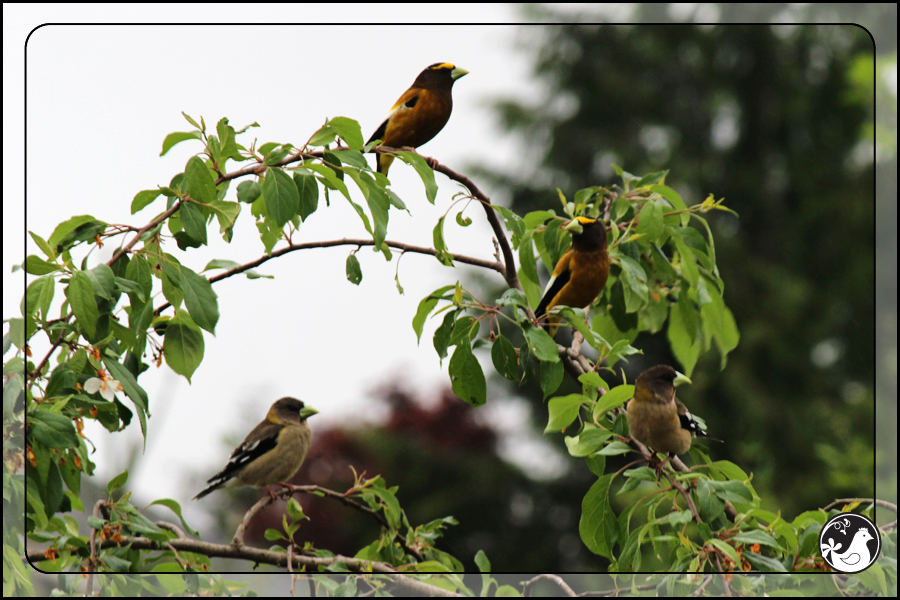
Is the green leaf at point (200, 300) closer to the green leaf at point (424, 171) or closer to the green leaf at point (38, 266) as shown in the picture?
the green leaf at point (38, 266)

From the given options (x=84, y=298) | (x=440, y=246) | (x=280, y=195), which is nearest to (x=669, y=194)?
(x=440, y=246)

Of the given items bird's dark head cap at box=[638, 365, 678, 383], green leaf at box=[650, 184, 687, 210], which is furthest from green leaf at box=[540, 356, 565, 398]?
green leaf at box=[650, 184, 687, 210]

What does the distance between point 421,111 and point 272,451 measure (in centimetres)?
59

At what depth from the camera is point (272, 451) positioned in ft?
3.53

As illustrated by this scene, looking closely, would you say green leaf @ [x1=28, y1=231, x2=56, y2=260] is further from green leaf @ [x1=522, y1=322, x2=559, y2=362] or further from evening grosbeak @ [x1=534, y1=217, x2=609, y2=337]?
evening grosbeak @ [x1=534, y1=217, x2=609, y2=337]

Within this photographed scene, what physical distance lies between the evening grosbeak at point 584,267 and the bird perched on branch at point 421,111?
0.28 m

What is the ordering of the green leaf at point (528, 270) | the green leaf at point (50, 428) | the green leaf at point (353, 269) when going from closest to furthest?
1. the green leaf at point (50, 428)
2. the green leaf at point (353, 269)
3. the green leaf at point (528, 270)

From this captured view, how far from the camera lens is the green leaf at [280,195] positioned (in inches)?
31.7

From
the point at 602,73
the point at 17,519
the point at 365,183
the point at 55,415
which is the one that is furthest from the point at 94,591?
the point at 602,73

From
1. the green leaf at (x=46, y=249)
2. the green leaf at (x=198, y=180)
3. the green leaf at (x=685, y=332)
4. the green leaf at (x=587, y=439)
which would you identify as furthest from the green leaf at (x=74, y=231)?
the green leaf at (x=685, y=332)

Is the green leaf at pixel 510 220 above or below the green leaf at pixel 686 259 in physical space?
above

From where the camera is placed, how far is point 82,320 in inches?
30.1

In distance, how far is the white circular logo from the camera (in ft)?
3.01

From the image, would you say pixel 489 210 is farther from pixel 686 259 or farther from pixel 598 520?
pixel 598 520
